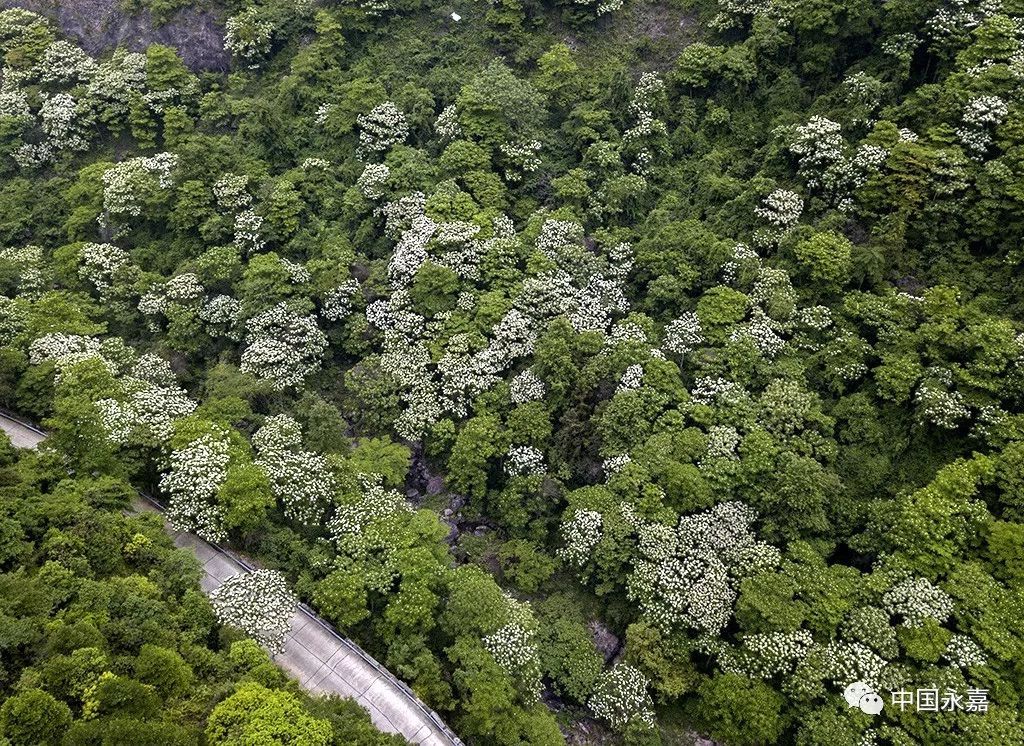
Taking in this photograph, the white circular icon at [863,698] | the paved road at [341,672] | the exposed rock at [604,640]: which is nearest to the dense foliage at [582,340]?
the exposed rock at [604,640]

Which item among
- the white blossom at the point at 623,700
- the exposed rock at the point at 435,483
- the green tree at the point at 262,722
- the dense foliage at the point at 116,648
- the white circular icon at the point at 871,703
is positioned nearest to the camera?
the dense foliage at the point at 116,648

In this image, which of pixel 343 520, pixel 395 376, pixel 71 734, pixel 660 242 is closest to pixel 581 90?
pixel 660 242

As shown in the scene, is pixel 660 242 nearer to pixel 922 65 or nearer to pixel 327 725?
pixel 922 65

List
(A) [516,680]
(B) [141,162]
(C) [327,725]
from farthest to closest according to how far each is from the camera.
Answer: (B) [141,162]
(A) [516,680]
(C) [327,725]

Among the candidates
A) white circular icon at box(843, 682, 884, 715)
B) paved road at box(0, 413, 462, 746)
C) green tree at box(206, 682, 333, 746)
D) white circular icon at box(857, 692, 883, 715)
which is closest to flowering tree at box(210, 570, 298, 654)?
paved road at box(0, 413, 462, 746)

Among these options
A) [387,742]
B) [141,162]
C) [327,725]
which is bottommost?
[387,742]

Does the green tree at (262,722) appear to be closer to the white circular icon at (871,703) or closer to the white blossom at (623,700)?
the white blossom at (623,700)
